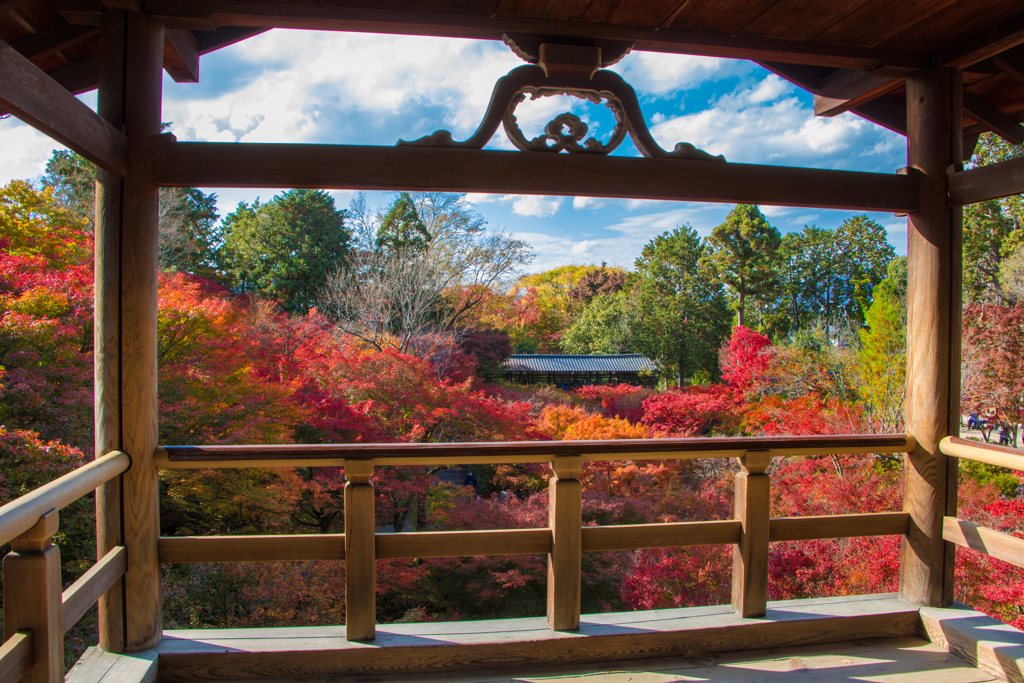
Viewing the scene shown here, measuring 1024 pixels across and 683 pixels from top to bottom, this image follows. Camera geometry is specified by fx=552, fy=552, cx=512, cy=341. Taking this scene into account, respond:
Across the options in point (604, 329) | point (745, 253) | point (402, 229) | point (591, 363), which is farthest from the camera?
point (745, 253)

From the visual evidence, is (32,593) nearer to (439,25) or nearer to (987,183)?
(439,25)

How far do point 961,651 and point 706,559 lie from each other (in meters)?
3.65

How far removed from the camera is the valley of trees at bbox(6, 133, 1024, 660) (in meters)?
4.70

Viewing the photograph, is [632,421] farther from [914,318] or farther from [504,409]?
[914,318]

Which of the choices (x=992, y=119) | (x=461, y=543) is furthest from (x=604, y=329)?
(x=461, y=543)

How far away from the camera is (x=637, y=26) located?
1615 millimetres

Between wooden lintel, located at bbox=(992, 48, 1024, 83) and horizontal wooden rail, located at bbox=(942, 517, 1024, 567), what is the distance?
4.76ft

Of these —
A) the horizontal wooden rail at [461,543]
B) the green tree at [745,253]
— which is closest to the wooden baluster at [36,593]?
the horizontal wooden rail at [461,543]

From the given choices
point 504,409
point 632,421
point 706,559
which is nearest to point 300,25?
point 706,559

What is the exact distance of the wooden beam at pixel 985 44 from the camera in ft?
5.32

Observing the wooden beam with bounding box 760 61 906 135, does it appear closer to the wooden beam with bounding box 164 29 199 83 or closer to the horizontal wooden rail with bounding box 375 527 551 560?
the horizontal wooden rail with bounding box 375 527 551 560

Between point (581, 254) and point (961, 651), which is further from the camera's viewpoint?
point (581, 254)

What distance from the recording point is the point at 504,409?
7.38 metres

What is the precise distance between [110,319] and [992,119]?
305 centimetres
